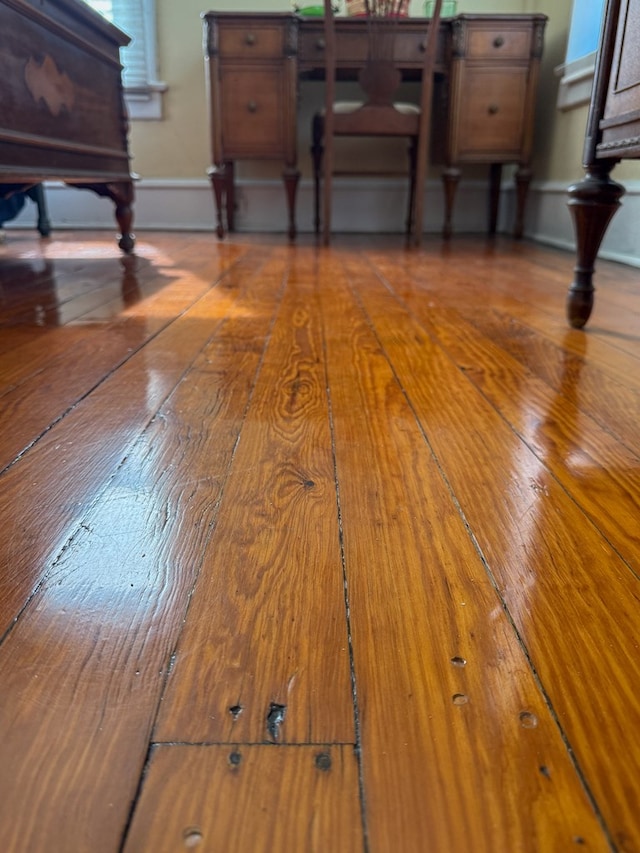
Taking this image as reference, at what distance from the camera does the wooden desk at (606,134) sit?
112 centimetres

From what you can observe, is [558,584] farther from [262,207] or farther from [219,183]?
[262,207]

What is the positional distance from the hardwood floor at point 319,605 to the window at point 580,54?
222 cm

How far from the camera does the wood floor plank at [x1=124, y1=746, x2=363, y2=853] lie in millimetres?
311

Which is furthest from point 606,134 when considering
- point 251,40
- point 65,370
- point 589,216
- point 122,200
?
point 251,40

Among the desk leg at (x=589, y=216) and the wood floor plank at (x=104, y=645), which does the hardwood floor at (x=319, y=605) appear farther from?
the desk leg at (x=589, y=216)

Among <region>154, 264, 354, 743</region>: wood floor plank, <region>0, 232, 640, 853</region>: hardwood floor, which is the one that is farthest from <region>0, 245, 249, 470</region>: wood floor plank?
<region>154, 264, 354, 743</region>: wood floor plank

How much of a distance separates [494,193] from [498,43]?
2.35 ft

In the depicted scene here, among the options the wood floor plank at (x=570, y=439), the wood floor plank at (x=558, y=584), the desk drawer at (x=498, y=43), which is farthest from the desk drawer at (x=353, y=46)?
Result: the wood floor plank at (x=558, y=584)

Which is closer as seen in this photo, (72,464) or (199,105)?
(72,464)

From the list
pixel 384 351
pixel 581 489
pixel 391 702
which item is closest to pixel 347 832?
pixel 391 702

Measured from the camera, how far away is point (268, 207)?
379cm

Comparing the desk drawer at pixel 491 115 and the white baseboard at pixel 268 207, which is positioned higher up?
the desk drawer at pixel 491 115

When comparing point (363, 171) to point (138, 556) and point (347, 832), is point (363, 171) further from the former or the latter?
point (347, 832)

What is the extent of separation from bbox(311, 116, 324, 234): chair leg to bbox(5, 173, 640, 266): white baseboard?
0.23 m
